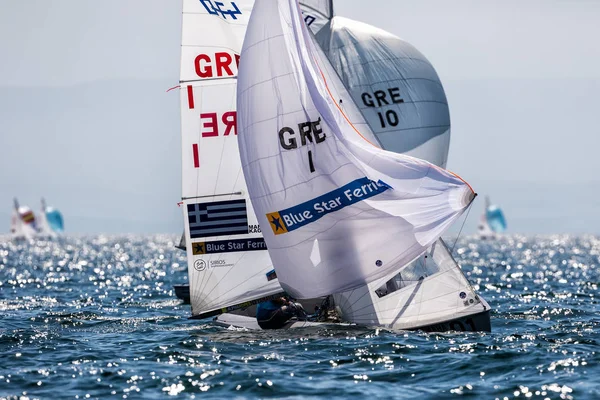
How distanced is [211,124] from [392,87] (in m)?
5.27

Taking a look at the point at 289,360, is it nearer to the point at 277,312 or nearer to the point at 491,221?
the point at 277,312

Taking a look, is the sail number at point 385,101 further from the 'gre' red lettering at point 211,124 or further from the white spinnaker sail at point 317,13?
the 'gre' red lettering at point 211,124

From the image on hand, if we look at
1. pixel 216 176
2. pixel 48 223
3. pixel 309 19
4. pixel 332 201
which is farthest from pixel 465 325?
pixel 48 223

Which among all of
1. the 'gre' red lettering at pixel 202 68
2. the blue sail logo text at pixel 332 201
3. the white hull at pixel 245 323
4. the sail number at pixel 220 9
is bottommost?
the white hull at pixel 245 323

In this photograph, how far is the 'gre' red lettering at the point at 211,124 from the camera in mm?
20812

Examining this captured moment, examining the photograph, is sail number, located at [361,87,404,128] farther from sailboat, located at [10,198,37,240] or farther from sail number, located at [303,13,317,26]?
sailboat, located at [10,198,37,240]

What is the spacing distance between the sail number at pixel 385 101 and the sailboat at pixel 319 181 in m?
4.63

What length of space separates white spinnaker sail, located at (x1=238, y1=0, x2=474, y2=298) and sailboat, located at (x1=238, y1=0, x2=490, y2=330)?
2 cm

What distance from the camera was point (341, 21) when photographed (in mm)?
25047

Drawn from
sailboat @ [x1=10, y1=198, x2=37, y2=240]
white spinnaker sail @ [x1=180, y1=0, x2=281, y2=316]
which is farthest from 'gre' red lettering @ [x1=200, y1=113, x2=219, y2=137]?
sailboat @ [x1=10, y1=198, x2=37, y2=240]

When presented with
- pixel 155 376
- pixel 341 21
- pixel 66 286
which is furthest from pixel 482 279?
pixel 155 376

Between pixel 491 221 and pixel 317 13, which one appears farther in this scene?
pixel 491 221

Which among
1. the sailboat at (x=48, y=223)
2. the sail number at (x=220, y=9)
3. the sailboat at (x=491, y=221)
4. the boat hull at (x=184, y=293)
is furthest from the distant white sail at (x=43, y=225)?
the sail number at (x=220, y=9)

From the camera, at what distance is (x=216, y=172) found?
68.4 ft
